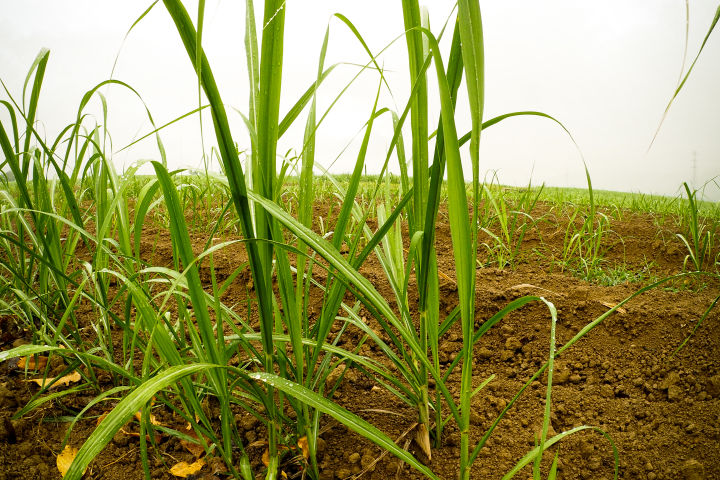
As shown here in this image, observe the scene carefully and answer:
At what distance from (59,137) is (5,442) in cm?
75

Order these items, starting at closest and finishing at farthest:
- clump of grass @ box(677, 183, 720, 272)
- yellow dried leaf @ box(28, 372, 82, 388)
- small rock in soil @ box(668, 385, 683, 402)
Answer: small rock in soil @ box(668, 385, 683, 402) < yellow dried leaf @ box(28, 372, 82, 388) < clump of grass @ box(677, 183, 720, 272)

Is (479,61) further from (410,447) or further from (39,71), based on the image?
(39,71)

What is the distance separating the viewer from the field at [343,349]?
2.00 ft

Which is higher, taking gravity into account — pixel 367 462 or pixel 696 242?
pixel 696 242

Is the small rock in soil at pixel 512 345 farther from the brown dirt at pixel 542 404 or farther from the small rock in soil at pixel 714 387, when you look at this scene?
the small rock in soil at pixel 714 387

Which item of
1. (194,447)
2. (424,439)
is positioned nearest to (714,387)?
(424,439)

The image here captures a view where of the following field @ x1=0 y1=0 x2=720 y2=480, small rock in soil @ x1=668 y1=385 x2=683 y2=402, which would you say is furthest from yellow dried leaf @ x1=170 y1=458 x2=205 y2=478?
small rock in soil @ x1=668 y1=385 x2=683 y2=402

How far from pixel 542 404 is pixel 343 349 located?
0.51 m

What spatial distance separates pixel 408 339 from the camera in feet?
2.19

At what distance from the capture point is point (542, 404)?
1045mm

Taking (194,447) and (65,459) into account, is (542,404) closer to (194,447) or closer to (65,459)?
(194,447)

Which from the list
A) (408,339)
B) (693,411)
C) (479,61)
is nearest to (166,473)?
(408,339)

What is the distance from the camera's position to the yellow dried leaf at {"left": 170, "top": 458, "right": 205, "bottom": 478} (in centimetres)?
89

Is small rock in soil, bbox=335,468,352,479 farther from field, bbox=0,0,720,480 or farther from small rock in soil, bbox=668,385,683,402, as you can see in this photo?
small rock in soil, bbox=668,385,683,402
